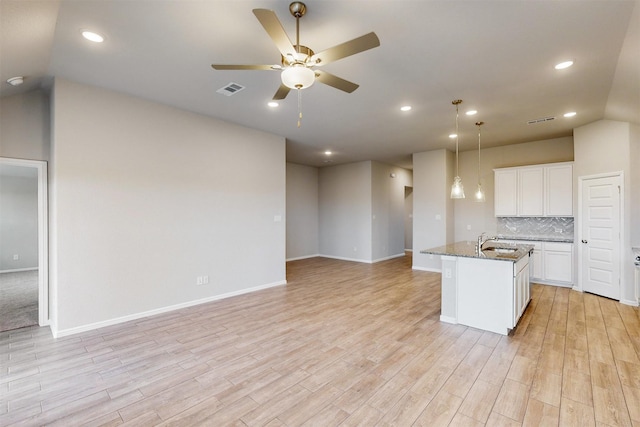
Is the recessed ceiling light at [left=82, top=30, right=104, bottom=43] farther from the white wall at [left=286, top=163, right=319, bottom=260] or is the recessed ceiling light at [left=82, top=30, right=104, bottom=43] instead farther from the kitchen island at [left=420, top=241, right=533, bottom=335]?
the white wall at [left=286, top=163, right=319, bottom=260]

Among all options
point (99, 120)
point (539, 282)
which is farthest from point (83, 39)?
point (539, 282)

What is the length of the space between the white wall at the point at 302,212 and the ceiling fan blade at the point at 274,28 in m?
6.52

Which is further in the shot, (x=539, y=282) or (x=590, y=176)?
(x=539, y=282)

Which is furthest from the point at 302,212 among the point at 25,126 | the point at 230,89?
the point at 25,126

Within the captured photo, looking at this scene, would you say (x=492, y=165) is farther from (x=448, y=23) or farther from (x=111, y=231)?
(x=111, y=231)

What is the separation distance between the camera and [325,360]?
2758 mm

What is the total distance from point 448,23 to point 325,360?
123 inches

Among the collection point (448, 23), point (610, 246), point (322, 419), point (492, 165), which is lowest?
point (322, 419)

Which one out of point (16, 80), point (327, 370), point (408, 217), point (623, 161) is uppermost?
point (16, 80)

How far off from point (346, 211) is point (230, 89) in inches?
219

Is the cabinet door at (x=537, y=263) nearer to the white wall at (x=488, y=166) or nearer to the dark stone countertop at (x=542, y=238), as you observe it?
the dark stone countertop at (x=542, y=238)

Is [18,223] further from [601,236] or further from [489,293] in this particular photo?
[601,236]

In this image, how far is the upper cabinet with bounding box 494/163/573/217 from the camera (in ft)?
17.8

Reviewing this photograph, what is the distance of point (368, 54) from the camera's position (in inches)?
108
